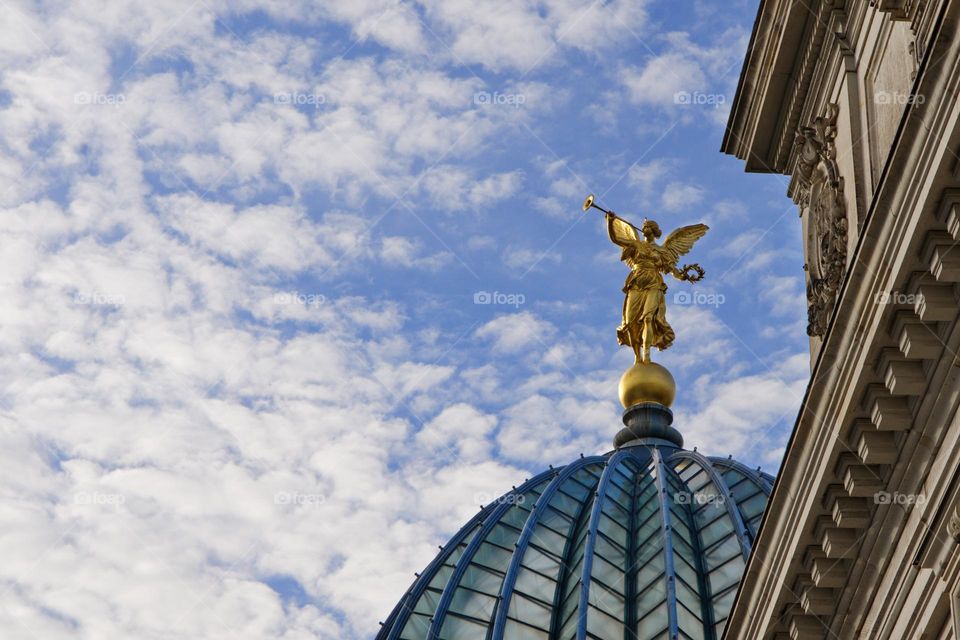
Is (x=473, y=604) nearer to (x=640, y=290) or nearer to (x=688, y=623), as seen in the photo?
(x=688, y=623)

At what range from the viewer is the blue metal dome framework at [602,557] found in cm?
4550

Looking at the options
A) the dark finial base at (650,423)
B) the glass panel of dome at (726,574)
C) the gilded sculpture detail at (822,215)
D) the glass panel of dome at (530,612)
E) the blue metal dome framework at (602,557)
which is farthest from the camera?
the dark finial base at (650,423)

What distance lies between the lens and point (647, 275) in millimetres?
52750

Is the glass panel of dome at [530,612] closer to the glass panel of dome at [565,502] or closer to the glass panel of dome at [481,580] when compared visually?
the glass panel of dome at [481,580]

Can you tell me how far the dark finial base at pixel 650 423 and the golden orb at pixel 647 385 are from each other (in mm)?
206

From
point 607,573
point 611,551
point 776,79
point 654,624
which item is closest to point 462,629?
point 607,573

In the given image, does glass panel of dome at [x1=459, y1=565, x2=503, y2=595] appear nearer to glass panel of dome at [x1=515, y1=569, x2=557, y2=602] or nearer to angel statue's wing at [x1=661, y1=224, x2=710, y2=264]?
glass panel of dome at [x1=515, y1=569, x2=557, y2=602]

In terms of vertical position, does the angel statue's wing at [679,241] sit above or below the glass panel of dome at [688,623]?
above

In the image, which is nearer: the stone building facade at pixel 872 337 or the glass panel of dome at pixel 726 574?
the stone building facade at pixel 872 337

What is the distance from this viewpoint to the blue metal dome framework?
149 ft

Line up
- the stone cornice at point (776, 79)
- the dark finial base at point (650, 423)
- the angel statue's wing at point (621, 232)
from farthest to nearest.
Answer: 1. the dark finial base at point (650, 423)
2. the angel statue's wing at point (621, 232)
3. the stone cornice at point (776, 79)

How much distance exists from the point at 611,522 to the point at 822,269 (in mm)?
30696

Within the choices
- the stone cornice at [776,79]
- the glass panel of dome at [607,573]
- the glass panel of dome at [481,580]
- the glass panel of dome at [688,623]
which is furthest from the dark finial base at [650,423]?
the stone cornice at [776,79]

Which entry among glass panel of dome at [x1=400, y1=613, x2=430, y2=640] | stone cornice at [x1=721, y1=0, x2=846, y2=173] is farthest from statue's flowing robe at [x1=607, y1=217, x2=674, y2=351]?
stone cornice at [x1=721, y1=0, x2=846, y2=173]
